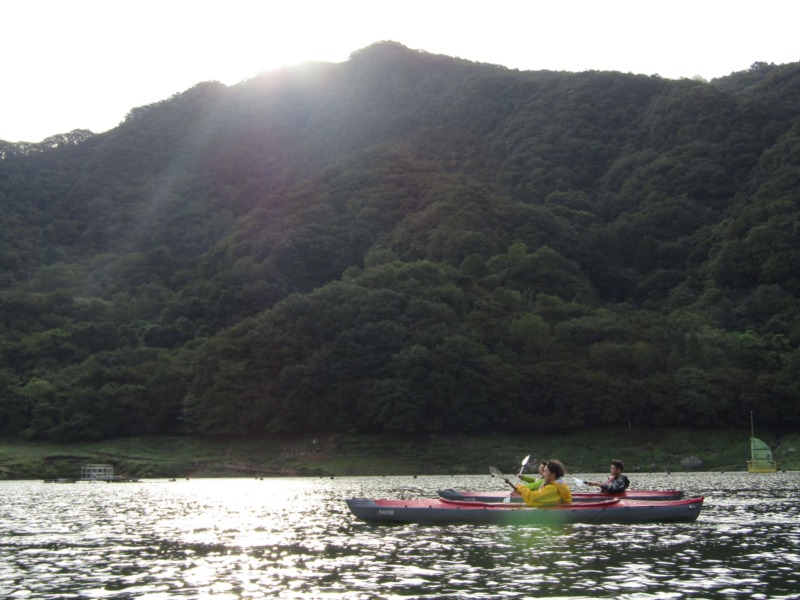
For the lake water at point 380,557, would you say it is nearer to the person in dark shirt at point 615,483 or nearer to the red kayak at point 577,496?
the red kayak at point 577,496

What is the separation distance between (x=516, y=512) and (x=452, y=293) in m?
89.5

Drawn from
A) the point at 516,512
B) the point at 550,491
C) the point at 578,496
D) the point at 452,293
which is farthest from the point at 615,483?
the point at 452,293

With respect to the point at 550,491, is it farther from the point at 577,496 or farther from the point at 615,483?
the point at 615,483

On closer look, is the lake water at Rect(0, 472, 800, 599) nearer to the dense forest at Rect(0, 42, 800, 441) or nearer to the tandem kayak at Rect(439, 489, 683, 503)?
the tandem kayak at Rect(439, 489, 683, 503)

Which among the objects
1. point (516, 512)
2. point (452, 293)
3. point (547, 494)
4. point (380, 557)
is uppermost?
point (452, 293)

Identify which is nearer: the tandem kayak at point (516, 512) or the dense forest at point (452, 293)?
the tandem kayak at point (516, 512)

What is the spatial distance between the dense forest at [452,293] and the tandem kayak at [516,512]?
199ft

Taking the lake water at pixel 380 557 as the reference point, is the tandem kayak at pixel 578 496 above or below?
above

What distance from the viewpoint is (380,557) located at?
82.1ft

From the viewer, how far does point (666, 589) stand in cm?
1955

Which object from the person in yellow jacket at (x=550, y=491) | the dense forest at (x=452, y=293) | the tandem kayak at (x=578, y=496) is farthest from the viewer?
the dense forest at (x=452, y=293)

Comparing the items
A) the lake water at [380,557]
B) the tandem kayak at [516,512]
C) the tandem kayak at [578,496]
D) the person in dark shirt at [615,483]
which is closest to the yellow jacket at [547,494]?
the tandem kayak at [516,512]

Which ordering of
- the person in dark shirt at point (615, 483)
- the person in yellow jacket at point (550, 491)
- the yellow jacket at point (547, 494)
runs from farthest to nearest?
the person in dark shirt at point (615, 483)
the yellow jacket at point (547, 494)
the person in yellow jacket at point (550, 491)

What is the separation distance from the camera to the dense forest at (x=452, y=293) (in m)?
98.5
